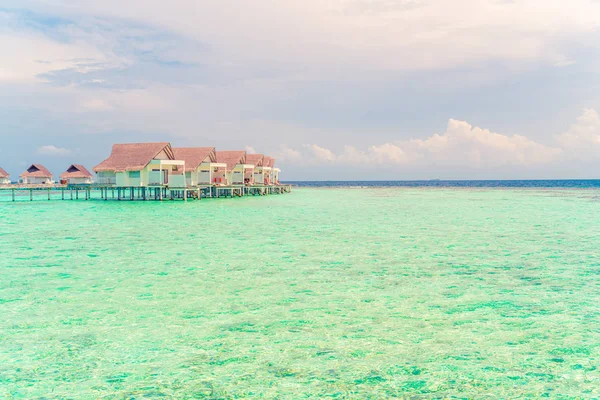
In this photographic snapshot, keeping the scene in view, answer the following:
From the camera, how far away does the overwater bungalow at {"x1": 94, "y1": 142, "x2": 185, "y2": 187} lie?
34.1m

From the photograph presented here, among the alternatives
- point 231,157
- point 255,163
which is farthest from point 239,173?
point 255,163

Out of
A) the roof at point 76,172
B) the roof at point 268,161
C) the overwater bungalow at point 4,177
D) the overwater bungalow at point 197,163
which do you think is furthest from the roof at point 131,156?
the roof at point 268,161

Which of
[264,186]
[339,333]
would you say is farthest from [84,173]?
[339,333]

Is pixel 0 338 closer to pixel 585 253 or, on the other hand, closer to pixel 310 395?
pixel 310 395

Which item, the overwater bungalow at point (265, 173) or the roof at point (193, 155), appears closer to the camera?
the roof at point (193, 155)

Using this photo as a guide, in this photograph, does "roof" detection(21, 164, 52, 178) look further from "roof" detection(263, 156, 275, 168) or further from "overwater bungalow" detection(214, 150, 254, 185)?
"roof" detection(263, 156, 275, 168)

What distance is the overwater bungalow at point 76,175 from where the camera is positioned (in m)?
48.8

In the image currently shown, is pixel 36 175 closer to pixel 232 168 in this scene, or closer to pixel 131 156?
pixel 232 168

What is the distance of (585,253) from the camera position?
37.9 feet

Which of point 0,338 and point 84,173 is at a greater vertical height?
point 84,173

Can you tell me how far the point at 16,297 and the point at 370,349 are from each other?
541 centimetres

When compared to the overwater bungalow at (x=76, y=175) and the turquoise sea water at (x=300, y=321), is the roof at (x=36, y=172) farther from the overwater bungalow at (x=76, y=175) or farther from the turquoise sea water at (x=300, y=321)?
the turquoise sea water at (x=300, y=321)

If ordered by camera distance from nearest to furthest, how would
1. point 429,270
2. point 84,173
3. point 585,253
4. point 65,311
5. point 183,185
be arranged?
point 65,311
point 429,270
point 585,253
point 183,185
point 84,173

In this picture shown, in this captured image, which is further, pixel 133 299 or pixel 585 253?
pixel 585 253
